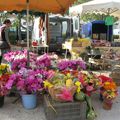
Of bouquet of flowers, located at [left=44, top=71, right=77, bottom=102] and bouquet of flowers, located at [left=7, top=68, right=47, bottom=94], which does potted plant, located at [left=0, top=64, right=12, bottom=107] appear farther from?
bouquet of flowers, located at [left=44, top=71, right=77, bottom=102]

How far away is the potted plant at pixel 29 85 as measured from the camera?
17.7 ft

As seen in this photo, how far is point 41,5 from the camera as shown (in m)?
6.77

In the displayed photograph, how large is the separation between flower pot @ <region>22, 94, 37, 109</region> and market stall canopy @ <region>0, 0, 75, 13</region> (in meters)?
2.07

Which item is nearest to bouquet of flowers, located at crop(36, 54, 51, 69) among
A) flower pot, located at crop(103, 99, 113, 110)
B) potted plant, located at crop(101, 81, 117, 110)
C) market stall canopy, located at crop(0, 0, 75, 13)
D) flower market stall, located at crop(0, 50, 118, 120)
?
flower market stall, located at crop(0, 50, 118, 120)

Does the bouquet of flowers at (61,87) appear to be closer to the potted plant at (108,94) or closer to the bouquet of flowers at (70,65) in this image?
the potted plant at (108,94)

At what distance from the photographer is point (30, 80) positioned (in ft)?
17.8

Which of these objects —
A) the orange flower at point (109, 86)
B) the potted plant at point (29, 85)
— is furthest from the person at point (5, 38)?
the orange flower at point (109, 86)

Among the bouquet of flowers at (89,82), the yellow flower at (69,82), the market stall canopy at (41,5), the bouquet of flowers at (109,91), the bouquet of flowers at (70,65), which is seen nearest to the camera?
the yellow flower at (69,82)

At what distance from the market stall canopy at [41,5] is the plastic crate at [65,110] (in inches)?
99.7

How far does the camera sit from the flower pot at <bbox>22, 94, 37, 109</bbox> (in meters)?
5.47

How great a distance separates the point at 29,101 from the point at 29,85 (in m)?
0.33

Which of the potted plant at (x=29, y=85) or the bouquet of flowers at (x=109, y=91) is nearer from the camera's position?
the potted plant at (x=29, y=85)

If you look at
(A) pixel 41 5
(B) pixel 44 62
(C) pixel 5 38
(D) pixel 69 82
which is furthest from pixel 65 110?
(C) pixel 5 38

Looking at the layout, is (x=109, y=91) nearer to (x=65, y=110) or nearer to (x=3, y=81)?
(x=65, y=110)
